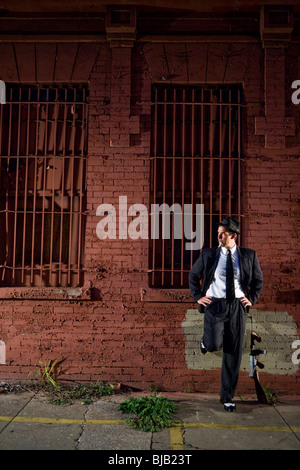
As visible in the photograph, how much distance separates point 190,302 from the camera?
16.3 feet

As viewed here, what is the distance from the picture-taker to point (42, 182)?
5.37m

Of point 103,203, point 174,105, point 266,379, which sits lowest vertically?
point 266,379

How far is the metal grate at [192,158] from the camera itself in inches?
205

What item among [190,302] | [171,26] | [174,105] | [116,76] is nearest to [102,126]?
[116,76]

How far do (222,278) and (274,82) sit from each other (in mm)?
2741

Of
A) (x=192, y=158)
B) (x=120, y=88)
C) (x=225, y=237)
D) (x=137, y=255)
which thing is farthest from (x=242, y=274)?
(x=120, y=88)

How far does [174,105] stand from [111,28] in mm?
1273

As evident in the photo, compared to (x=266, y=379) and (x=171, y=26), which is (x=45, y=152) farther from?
(x=266, y=379)

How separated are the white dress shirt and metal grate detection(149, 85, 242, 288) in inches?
31.6

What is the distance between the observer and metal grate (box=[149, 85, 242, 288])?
522cm

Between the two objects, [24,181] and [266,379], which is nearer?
[266,379]

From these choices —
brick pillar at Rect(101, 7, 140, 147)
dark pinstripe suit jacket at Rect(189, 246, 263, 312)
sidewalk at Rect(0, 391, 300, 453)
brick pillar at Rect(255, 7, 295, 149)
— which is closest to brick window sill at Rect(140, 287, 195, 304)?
dark pinstripe suit jacket at Rect(189, 246, 263, 312)

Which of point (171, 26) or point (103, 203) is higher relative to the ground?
point (171, 26)

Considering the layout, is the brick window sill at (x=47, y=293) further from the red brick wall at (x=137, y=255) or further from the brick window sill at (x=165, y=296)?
the brick window sill at (x=165, y=296)
